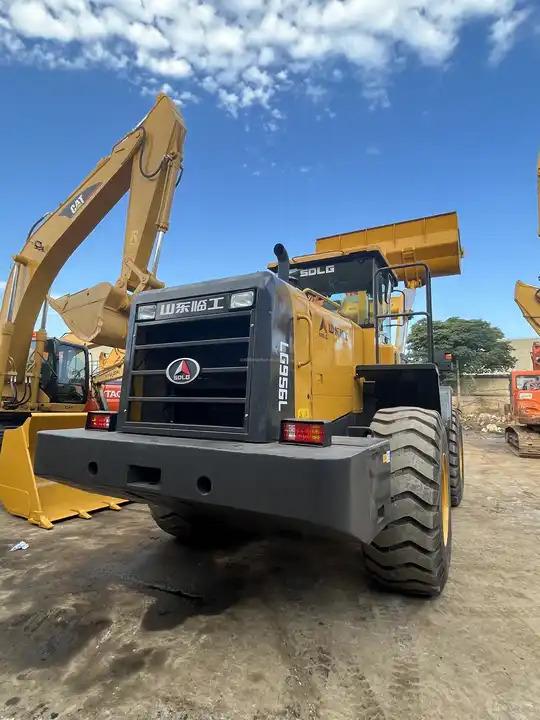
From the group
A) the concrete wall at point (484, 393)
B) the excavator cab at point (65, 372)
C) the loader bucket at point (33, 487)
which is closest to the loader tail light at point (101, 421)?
the loader bucket at point (33, 487)

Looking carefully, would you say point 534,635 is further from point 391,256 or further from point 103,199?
point 103,199

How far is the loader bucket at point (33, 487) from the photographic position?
517 cm

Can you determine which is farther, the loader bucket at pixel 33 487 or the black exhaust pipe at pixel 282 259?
the loader bucket at pixel 33 487

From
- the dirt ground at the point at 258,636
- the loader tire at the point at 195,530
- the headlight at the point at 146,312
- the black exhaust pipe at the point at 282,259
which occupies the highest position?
the black exhaust pipe at the point at 282,259

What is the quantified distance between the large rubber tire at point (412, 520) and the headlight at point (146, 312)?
1808 millimetres

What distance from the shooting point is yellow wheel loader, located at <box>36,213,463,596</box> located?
7.56 ft

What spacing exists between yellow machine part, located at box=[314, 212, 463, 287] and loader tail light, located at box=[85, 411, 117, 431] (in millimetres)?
4340

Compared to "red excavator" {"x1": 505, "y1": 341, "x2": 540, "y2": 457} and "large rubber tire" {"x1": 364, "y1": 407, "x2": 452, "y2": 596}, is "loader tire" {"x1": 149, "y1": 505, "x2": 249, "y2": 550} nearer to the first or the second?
"large rubber tire" {"x1": 364, "y1": 407, "x2": 452, "y2": 596}

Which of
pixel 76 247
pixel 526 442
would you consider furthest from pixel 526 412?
pixel 76 247

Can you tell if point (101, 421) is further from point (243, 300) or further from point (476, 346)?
point (476, 346)

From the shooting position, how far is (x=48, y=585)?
11.3 ft

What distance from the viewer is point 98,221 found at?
7688mm

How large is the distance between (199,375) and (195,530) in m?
2.11

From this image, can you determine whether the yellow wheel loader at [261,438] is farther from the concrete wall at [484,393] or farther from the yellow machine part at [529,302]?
the concrete wall at [484,393]
